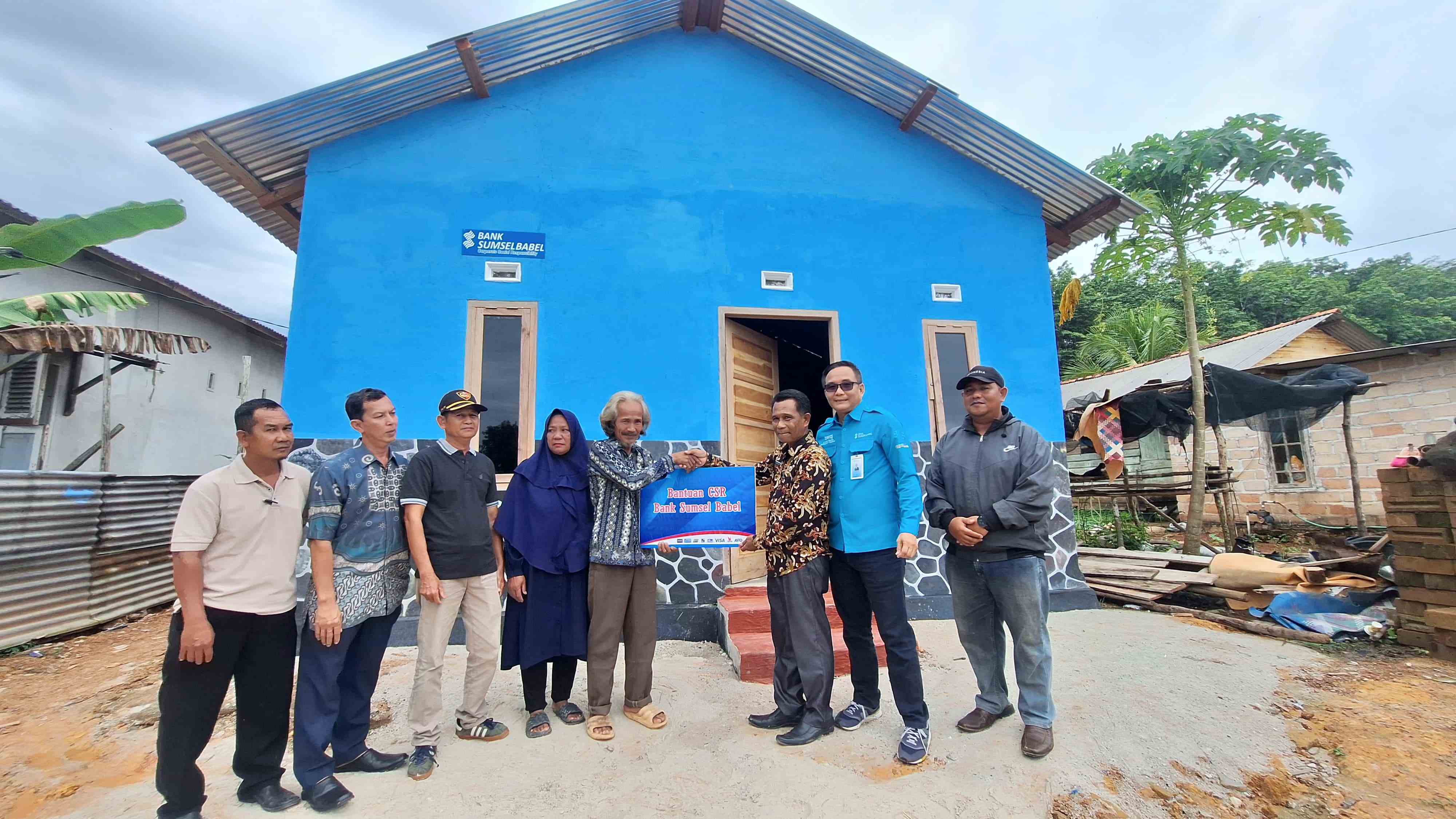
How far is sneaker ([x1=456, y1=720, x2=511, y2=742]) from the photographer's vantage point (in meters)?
3.11

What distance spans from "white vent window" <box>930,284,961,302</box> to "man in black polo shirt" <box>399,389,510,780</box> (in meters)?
4.34

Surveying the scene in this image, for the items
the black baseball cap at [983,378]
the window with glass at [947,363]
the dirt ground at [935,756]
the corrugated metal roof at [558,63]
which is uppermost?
the corrugated metal roof at [558,63]

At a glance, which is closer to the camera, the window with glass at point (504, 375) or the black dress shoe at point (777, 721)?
the black dress shoe at point (777, 721)

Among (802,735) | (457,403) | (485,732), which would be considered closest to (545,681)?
(485,732)

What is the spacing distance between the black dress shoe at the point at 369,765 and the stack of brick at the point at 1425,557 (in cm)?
649

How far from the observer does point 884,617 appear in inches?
118

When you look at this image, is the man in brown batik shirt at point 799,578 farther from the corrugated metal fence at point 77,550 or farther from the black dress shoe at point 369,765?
the corrugated metal fence at point 77,550

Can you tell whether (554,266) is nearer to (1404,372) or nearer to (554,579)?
(554,579)

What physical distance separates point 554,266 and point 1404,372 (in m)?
13.3

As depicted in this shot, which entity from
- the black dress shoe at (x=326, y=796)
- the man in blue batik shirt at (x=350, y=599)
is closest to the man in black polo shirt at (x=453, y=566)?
the man in blue batik shirt at (x=350, y=599)

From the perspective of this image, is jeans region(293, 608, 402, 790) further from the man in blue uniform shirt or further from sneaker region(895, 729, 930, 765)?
sneaker region(895, 729, 930, 765)

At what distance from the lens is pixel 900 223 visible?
6039 millimetres

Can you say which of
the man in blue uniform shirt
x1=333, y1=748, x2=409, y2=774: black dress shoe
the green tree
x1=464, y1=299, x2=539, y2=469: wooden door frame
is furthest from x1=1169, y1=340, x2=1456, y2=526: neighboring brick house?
x1=333, y1=748, x2=409, y2=774: black dress shoe

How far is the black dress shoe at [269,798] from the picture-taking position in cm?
248
